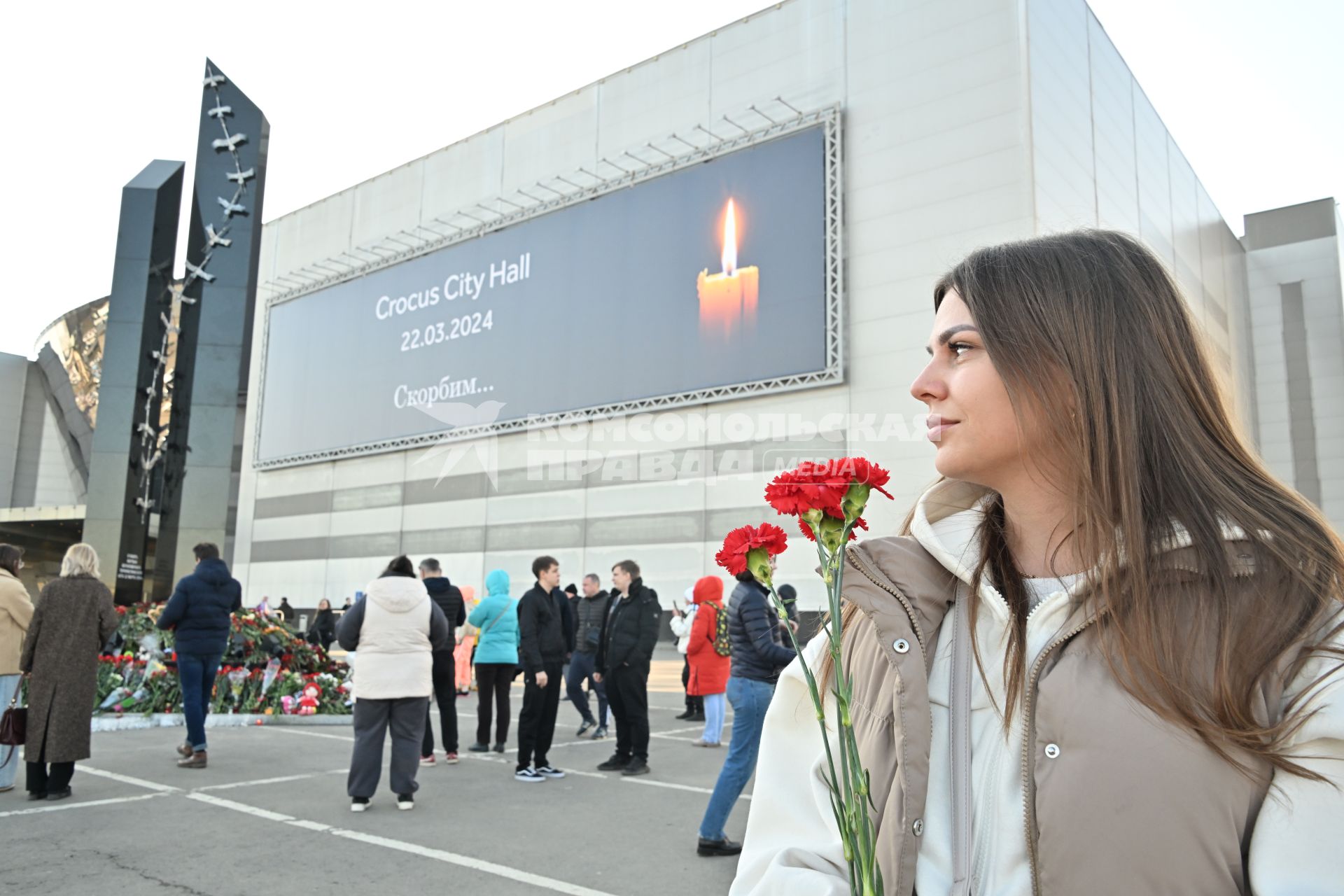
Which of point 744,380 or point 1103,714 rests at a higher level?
point 744,380

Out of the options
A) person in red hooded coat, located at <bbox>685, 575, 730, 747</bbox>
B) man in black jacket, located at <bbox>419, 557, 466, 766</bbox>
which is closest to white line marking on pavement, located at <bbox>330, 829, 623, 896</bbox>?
man in black jacket, located at <bbox>419, 557, 466, 766</bbox>

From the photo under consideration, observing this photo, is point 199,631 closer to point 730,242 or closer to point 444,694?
point 444,694

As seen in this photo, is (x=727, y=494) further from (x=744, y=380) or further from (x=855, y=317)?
(x=855, y=317)

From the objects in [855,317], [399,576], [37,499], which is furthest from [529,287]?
[37,499]

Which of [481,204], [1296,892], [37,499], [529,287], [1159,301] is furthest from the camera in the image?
[37,499]

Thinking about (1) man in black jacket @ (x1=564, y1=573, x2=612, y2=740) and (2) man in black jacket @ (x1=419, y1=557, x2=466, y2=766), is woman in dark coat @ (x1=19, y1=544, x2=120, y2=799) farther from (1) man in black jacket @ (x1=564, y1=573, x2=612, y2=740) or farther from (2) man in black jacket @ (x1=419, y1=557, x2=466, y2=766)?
(1) man in black jacket @ (x1=564, y1=573, x2=612, y2=740)

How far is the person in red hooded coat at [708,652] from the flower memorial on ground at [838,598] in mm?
7072

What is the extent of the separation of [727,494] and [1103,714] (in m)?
19.5

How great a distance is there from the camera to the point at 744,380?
20156mm

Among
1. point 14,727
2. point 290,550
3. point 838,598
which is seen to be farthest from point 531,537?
point 838,598

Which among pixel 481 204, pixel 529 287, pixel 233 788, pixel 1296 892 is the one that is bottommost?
pixel 233 788

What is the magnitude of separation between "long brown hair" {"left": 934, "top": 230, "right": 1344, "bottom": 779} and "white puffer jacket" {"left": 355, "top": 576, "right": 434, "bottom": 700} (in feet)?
20.8

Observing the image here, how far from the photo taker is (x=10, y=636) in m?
7.10

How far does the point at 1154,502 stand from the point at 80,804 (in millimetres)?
7624
